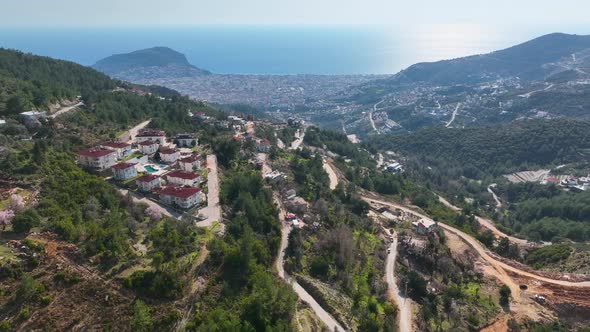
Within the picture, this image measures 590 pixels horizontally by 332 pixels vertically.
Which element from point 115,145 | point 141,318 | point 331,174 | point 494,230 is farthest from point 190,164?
point 494,230

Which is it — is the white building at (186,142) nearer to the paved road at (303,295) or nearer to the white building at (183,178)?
the white building at (183,178)

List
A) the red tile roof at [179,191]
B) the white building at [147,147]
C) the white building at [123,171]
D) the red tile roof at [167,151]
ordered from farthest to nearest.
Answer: the white building at [147,147] → the red tile roof at [167,151] → the white building at [123,171] → the red tile roof at [179,191]

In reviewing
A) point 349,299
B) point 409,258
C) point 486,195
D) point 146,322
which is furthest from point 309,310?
point 486,195

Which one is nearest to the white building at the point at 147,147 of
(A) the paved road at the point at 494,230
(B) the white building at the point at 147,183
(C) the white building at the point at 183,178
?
(C) the white building at the point at 183,178

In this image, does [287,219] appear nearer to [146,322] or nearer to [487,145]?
[146,322]

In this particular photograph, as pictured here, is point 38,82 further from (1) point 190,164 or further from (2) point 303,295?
(2) point 303,295
